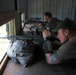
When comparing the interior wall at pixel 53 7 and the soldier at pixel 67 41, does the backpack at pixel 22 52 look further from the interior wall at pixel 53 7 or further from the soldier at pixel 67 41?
the interior wall at pixel 53 7

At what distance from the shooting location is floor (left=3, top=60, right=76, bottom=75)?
1.58m

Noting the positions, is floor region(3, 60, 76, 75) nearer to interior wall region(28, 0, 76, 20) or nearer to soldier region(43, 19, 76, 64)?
soldier region(43, 19, 76, 64)

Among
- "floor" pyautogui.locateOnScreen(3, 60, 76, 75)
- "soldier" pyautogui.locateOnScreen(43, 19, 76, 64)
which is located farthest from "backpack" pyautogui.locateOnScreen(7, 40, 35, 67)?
"soldier" pyautogui.locateOnScreen(43, 19, 76, 64)

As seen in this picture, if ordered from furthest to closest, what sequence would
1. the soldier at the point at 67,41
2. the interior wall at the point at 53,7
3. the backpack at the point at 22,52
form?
the interior wall at the point at 53,7 → the backpack at the point at 22,52 → the soldier at the point at 67,41

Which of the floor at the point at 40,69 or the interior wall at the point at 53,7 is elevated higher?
the interior wall at the point at 53,7

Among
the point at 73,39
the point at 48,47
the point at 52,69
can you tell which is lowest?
the point at 52,69

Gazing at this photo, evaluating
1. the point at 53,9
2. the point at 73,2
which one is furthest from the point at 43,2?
the point at 73,2

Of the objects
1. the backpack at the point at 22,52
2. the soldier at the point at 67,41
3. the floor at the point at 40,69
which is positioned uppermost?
the soldier at the point at 67,41

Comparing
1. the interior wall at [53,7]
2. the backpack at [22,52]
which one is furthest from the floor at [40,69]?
the interior wall at [53,7]

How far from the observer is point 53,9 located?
240 inches

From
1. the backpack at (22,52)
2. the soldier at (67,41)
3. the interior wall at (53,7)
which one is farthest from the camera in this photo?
the interior wall at (53,7)

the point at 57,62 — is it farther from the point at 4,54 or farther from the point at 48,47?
the point at 4,54

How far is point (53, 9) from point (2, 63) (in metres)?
4.75

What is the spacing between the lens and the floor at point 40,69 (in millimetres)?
1575
